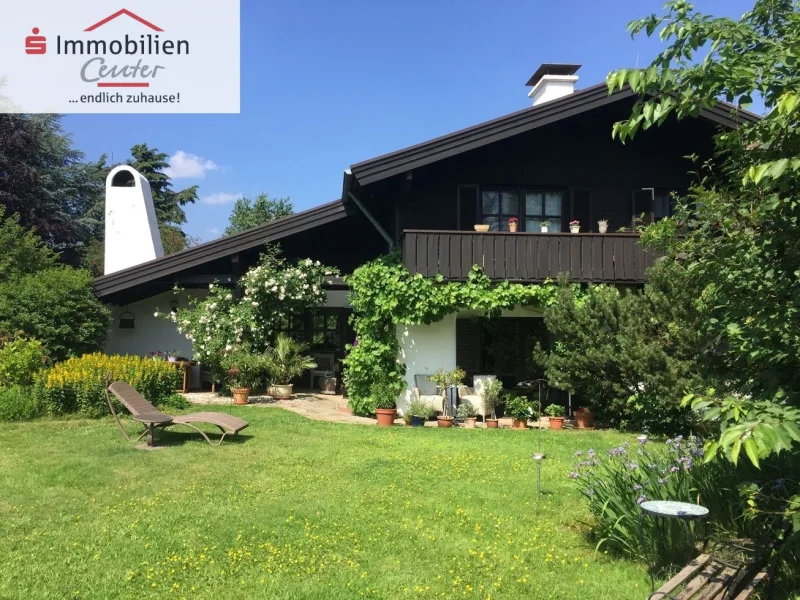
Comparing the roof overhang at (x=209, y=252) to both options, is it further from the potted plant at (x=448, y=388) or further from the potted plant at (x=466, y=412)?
the potted plant at (x=466, y=412)

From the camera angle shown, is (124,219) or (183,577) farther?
(124,219)

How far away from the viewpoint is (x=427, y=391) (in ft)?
37.7

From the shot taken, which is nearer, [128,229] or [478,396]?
[478,396]

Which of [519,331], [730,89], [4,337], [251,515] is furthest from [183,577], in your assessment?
[519,331]

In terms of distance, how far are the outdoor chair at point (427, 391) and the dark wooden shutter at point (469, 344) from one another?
2230 mm

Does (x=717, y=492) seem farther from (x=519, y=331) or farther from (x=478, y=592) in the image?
(x=519, y=331)

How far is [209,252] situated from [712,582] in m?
12.0

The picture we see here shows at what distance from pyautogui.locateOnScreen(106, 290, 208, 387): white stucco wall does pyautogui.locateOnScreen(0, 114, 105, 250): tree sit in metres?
9.84

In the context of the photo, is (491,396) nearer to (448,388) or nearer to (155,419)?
(448,388)

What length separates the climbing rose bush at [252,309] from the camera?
13.0 metres

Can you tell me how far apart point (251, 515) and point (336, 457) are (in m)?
2.46

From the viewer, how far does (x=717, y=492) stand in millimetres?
4367

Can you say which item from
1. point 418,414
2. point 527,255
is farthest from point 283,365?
point 527,255
